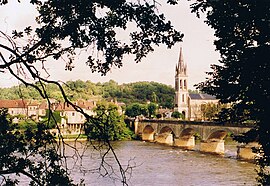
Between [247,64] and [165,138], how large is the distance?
41763 mm

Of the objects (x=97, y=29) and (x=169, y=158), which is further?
(x=169, y=158)

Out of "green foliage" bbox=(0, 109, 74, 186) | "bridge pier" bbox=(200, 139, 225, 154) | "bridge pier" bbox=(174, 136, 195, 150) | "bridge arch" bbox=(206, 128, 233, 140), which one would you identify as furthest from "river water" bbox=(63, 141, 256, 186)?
"green foliage" bbox=(0, 109, 74, 186)

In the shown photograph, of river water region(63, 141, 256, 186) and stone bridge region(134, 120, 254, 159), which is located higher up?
stone bridge region(134, 120, 254, 159)

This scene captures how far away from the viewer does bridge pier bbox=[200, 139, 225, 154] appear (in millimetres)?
38531

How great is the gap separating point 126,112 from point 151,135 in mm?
15632

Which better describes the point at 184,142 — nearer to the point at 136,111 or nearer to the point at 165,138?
the point at 165,138

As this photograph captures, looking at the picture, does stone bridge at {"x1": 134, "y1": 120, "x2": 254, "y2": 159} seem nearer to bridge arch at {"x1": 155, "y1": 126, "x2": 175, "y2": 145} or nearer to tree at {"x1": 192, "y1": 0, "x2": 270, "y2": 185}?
bridge arch at {"x1": 155, "y1": 126, "x2": 175, "y2": 145}

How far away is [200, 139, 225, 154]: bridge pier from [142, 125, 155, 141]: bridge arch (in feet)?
50.8

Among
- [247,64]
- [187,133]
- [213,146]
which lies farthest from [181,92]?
[247,64]

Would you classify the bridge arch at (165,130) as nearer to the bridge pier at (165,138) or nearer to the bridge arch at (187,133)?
the bridge pier at (165,138)

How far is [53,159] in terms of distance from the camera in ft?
14.7

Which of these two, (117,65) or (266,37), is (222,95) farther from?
(117,65)

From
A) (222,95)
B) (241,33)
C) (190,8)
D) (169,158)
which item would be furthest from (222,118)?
→ (169,158)

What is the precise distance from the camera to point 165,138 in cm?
5025
